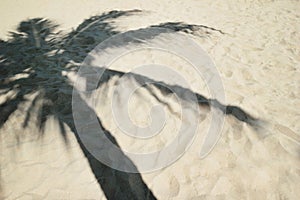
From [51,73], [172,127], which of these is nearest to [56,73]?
[51,73]

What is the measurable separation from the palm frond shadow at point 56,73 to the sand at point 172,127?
2cm

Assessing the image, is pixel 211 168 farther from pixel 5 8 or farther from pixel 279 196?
pixel 5 8

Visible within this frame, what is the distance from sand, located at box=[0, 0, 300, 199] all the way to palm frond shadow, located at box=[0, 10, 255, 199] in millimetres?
16

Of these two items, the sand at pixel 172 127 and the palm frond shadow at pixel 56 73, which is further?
the palm frond shadow at pixel 56 73

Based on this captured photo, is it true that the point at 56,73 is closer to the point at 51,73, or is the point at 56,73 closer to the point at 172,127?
the point at 51,73

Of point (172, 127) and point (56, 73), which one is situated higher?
point (56, 73)

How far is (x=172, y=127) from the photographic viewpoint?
10.6 ft

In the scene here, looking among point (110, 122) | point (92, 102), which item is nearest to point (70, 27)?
point (92, 102)

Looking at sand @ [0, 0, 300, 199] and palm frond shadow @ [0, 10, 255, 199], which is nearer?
sand @ [0, 0, 300, 199]

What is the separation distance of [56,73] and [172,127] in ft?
7.94

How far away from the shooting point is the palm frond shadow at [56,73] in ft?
8.73

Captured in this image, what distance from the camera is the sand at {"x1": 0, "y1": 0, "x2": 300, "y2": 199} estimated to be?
100 inches

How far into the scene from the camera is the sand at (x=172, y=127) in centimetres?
255

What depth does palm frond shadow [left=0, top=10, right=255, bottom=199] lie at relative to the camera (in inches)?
105
